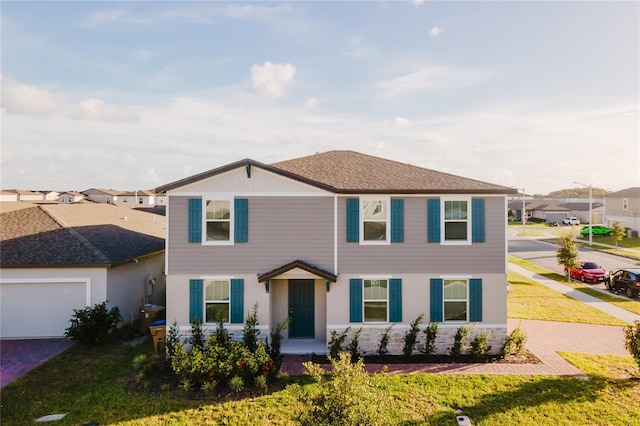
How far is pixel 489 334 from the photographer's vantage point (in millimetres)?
13109

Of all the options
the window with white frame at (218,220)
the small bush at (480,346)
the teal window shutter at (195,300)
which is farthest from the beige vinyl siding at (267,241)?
the small bush at (480,346)

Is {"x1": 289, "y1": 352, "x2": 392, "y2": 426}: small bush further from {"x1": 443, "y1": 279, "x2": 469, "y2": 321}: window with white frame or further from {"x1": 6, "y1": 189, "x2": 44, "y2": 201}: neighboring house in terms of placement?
{"x1": 6, "y1": 189, "x2": 44, "y2": 201}: neighboring house

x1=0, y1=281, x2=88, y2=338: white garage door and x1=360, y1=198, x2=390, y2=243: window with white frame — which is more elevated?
x1=360, y1=198, x2=390, y2=243: window with white frame

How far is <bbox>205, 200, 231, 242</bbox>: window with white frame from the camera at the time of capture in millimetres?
13273

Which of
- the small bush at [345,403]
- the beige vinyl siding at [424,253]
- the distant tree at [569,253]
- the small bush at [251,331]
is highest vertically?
the beige vinyl siding at [424,253]

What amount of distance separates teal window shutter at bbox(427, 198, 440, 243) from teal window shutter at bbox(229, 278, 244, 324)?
22.8ft

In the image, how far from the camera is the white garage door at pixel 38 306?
14.7 meters

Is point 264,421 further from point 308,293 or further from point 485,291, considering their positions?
point 485,291

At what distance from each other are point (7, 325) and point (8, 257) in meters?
2.67

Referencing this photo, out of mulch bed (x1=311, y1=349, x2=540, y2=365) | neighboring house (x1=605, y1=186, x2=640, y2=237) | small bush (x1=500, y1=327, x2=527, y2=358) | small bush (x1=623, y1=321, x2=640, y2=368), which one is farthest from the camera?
neighboring house (x1=605, y1=186, x2=640, y2=237)

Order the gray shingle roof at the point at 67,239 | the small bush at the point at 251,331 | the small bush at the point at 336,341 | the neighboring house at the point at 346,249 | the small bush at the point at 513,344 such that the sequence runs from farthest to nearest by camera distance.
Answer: the gray shingle roof at the point at 67,239, the neighboring house at the point at 346,249, the small bush at the point at 513,344, the small bush at the point at 336,341, the small bush at the point at 251,331

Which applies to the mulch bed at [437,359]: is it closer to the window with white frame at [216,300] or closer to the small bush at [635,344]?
the small bush at [635,344]

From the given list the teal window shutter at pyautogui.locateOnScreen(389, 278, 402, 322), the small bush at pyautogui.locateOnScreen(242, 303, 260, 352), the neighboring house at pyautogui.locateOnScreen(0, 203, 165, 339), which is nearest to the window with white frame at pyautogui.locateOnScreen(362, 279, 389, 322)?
the teal window shutter at pyautogui.locateOnScreen(389, 278, 402, 322)

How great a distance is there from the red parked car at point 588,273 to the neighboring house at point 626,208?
103ft
